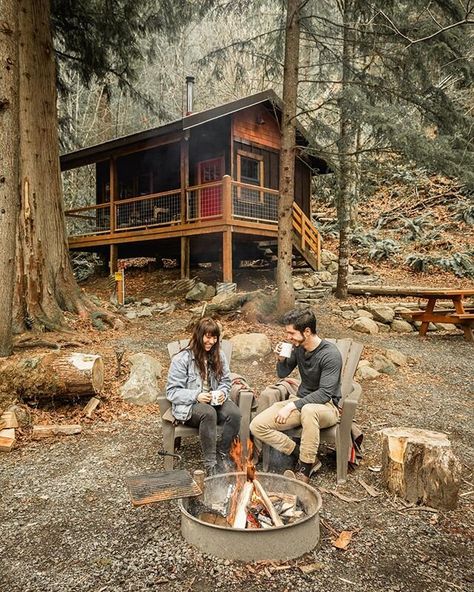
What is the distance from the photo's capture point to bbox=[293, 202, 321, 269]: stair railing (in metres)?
14.3

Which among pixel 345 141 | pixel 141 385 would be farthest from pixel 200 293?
pixel 141 385

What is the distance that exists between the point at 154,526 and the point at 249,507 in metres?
0.64

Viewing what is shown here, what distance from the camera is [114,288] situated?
14867 mm

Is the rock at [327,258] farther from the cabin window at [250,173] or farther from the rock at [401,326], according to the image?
the rock at [401,326]

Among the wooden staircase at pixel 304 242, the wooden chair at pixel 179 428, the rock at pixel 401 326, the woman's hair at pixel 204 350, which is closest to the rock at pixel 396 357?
the rock at pixel 401 326

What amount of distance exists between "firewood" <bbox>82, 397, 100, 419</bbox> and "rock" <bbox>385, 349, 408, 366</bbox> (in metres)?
4.49

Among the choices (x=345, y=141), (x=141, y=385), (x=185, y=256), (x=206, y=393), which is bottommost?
(x=141, y=385)

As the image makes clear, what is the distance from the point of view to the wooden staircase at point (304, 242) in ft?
47.0

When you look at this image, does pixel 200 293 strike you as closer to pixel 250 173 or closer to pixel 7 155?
pixel 250 173

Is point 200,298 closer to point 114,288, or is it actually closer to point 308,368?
point 114,288

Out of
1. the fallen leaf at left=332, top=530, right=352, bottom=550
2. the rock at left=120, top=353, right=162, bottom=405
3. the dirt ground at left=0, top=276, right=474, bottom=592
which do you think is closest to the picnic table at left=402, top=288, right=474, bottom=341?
the dirt ground at left=0, top=276, right=474, bottom=592

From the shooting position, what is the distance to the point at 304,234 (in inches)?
575

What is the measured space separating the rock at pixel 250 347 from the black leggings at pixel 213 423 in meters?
3.37

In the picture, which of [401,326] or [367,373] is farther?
[401,326]
